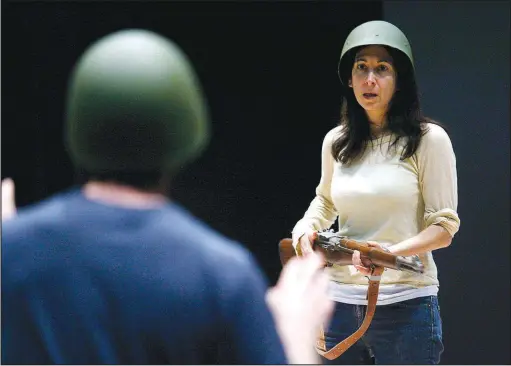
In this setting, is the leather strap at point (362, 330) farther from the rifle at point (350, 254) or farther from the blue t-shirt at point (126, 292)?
the blue t-shirt at point (126, 292)

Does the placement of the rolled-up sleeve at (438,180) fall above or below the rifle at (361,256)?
above

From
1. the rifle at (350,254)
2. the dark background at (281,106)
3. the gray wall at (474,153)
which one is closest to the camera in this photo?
the rifle at (350,254)

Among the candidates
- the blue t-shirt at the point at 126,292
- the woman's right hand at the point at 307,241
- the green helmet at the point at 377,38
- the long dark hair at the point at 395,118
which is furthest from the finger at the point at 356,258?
the blue t-shirt at the point at 126,292

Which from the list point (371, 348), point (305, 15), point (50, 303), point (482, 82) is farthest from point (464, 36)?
point (50, 303)

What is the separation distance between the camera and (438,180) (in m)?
1.64

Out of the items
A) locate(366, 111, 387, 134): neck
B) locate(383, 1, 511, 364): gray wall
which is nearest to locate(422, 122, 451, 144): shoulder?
locate(366, 111, 387, 134): neck

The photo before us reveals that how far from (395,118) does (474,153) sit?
2.08 feet

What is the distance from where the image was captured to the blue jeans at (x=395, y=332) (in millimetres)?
1700

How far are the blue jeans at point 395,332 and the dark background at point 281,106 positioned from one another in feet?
0.78

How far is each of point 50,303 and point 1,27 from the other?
102 cm

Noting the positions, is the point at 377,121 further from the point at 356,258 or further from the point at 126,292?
the point at 126,292

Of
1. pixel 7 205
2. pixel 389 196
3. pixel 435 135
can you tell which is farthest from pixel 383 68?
pixel 7 205

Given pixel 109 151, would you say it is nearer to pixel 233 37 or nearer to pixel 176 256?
pixel 176 256

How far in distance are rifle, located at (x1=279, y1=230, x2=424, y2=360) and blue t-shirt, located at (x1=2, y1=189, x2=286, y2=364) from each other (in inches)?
28.0
